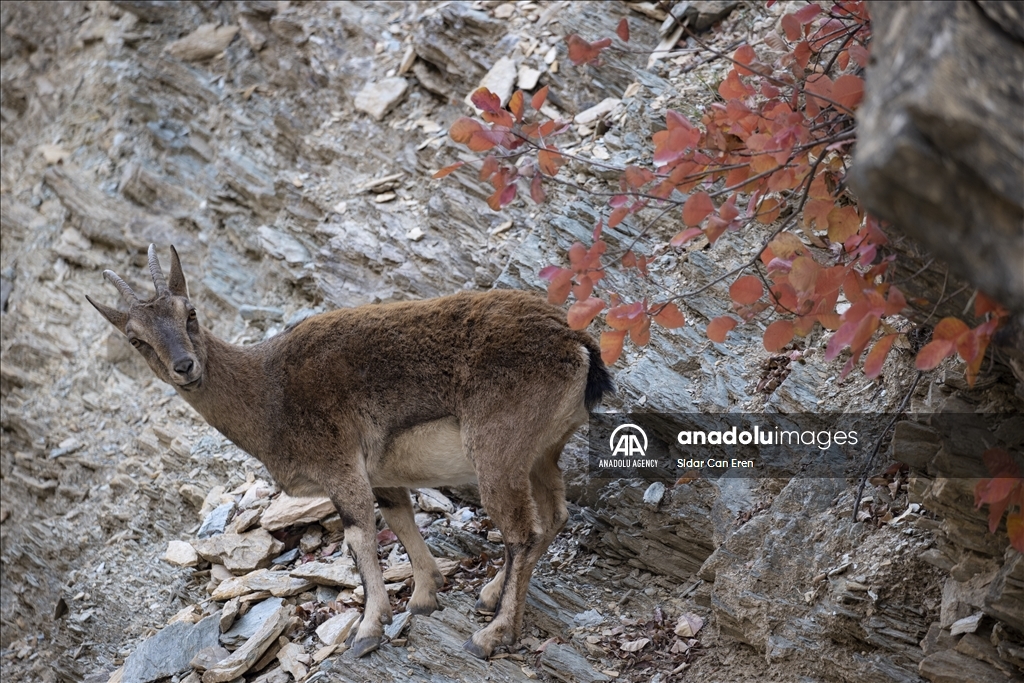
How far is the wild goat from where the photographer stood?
20.3ft

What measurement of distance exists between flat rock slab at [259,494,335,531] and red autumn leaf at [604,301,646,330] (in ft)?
14.0

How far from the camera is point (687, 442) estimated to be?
6.95 meters

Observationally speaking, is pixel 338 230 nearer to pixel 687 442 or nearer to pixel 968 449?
pixel 687 442

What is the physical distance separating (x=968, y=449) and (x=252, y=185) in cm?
838

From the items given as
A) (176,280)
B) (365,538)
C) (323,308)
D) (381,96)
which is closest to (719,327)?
(365,538)

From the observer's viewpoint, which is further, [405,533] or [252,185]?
[252,185]

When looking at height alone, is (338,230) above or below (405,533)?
above

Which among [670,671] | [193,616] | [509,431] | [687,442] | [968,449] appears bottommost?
[193,616]

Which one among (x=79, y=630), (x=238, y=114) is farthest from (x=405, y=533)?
(x=238, y=114)

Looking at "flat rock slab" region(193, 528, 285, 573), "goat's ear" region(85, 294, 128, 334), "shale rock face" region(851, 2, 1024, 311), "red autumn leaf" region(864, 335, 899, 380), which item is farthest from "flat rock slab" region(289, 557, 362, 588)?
"shale rock face" region(851, 2, 1024, 311)

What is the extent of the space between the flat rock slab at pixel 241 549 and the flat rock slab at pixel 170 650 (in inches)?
24.1

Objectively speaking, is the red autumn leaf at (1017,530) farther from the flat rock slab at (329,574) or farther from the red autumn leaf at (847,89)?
the flat rock slab at (329,574)

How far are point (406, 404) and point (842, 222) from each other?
3310 millimetres

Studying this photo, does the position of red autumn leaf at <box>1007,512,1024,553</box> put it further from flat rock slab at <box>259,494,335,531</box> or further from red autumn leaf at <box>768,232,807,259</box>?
flat rock slab at <box>259,494,335,531</box>
